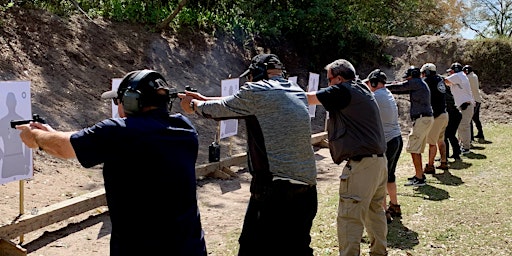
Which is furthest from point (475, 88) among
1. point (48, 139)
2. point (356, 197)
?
point (48, 139)

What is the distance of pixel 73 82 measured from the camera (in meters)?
11.1

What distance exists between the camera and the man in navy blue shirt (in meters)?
2.48

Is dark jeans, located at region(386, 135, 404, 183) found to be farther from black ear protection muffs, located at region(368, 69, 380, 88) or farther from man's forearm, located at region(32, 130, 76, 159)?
man's forearm, located at region(32, 130, 76, 159)

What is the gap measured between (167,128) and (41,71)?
356 inches

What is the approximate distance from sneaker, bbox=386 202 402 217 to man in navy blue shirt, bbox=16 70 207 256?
4.34 metres

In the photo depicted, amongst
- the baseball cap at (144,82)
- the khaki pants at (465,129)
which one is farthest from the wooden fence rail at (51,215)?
the khaki pants at (465,129)

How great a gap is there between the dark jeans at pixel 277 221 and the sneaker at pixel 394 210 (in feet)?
9.89

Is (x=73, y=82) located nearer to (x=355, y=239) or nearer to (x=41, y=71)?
(x=41, y=71)

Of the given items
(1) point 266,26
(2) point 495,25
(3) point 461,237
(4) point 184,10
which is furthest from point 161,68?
(2) point 495,25

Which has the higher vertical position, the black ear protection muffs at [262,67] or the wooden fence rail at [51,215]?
the black ear protection muffs at [262,67]

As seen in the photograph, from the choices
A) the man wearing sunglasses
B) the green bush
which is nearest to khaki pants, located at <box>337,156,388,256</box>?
the man wearing sunglasses

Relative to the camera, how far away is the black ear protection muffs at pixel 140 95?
2.61 m

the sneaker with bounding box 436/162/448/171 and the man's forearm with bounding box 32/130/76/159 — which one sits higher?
the man's forearm with bounding box 32/130/76/159

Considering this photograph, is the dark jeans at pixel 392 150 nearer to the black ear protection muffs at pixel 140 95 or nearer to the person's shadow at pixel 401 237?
the person's shadow at pixel 401 237
